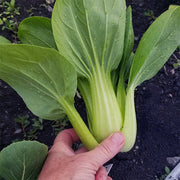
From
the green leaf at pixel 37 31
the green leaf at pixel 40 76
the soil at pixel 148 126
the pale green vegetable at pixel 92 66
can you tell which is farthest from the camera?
the soil at pixel 148 126

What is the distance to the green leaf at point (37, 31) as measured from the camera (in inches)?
49.3

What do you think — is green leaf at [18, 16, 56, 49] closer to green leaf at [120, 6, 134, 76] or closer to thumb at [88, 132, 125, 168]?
green leaf at [120, 6, 134, 76]

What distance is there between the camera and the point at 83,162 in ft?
3.38

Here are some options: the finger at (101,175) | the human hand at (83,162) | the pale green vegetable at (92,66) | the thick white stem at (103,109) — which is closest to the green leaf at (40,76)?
the pale green vegetable at (92,66)

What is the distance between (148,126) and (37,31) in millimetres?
1056

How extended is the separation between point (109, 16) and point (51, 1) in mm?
1282

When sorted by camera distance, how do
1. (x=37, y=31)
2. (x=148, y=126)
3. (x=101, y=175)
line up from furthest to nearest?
(x=148, y=126)
(x=37, y=31)
(x=101, y=175)

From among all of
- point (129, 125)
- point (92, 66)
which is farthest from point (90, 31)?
point (129, 125)

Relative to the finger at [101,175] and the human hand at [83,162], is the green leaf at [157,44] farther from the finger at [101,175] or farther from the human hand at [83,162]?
the finger at [101,175]

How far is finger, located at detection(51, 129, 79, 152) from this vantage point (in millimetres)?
1280

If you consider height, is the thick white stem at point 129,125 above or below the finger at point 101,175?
above

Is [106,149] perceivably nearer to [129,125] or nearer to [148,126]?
[129,125]

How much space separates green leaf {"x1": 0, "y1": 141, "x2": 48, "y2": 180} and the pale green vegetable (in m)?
0.21

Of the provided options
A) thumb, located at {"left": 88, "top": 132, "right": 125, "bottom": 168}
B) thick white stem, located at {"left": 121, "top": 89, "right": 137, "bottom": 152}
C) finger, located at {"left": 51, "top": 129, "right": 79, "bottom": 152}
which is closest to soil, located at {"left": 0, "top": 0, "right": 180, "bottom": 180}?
finger, located at {"left": 51, "top": 129, "right": 79, "bottom": 152}
